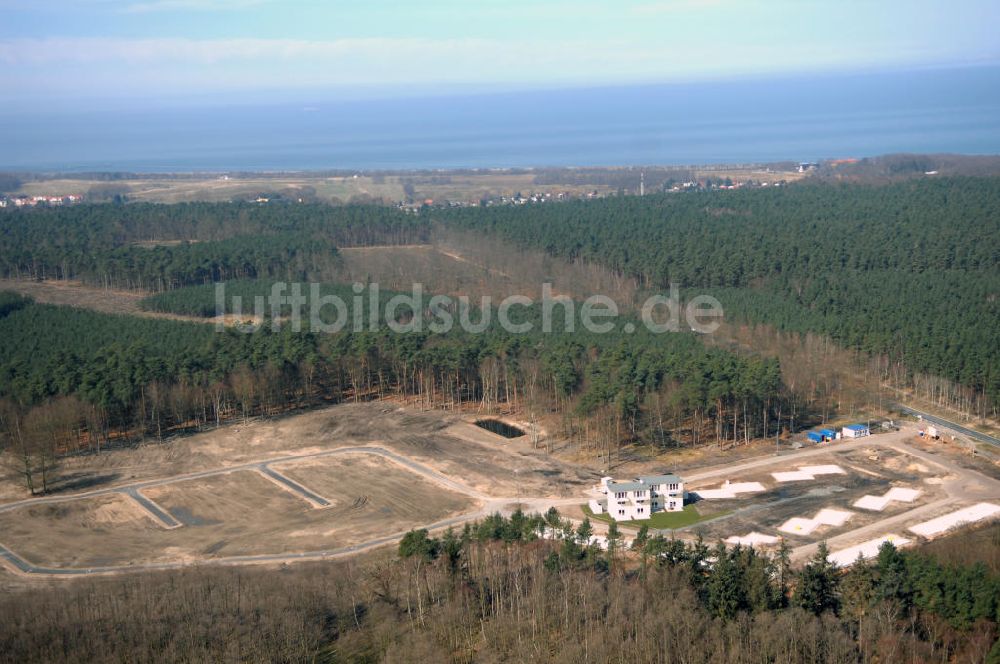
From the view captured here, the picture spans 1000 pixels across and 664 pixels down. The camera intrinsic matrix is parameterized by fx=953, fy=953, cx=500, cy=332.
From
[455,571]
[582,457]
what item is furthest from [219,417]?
[455,571]

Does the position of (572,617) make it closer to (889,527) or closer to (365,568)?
(365,568)

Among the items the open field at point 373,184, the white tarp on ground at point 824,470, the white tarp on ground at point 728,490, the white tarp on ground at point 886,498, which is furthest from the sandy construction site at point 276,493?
the open field at point 373,184

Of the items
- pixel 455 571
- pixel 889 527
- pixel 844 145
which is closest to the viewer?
pixel 455 571

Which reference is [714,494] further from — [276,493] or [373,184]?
[373,184]

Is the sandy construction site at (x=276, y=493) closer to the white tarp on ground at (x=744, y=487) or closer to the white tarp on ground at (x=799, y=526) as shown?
the white tarp on ground at (x=744, y=487)

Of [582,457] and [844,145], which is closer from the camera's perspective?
[582,457]

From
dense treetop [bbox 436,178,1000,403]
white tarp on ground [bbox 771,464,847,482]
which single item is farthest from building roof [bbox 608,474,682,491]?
dense treetop [bbox 436,178,1000,403]

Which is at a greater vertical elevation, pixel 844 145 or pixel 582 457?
pixel 844 145

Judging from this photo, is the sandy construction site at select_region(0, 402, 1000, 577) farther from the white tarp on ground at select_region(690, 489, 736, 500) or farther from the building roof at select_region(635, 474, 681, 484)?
the building roof at select_region(635, 474, 681, 484)
